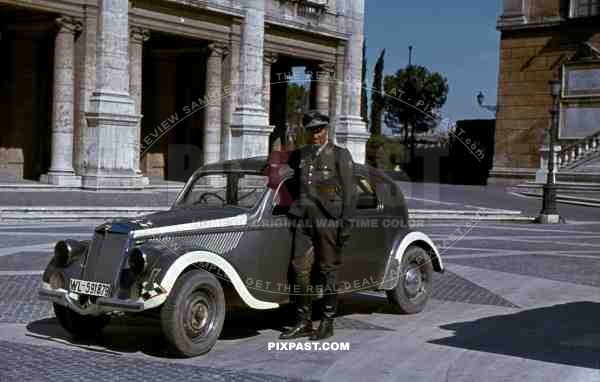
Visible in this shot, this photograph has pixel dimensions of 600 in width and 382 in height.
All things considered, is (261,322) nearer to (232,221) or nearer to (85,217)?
(232,221)

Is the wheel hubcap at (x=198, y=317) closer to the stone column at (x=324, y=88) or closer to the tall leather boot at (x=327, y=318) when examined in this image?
the tall leather boot at (x=327, y=318)

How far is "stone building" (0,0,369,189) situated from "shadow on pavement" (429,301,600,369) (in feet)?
50.8

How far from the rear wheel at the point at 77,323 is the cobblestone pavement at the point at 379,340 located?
11cm

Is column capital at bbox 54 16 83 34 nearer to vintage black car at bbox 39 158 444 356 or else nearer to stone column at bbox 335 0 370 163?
stone column at bbox 335 0 370 163

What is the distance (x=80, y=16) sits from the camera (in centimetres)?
2275

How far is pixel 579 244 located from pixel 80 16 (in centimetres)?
1381

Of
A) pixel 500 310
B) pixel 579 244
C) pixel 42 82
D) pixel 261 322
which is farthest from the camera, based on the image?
pixel 42 82

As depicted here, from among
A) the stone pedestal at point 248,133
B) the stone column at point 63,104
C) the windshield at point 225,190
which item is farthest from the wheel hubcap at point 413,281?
the stone pedestal at point 248,133

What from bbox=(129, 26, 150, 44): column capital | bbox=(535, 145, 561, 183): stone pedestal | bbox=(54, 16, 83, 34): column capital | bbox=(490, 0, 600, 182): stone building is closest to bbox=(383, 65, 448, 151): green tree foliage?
bbox=(490, 0, 600, 182): stone building

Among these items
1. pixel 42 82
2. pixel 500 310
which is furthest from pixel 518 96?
pixel 500 310

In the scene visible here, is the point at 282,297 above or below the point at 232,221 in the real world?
below

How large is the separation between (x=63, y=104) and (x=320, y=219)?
16374mm

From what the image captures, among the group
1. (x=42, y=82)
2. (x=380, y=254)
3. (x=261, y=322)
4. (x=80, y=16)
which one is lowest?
(x=261, y=322)

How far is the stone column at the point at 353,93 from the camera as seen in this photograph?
31469 mm
